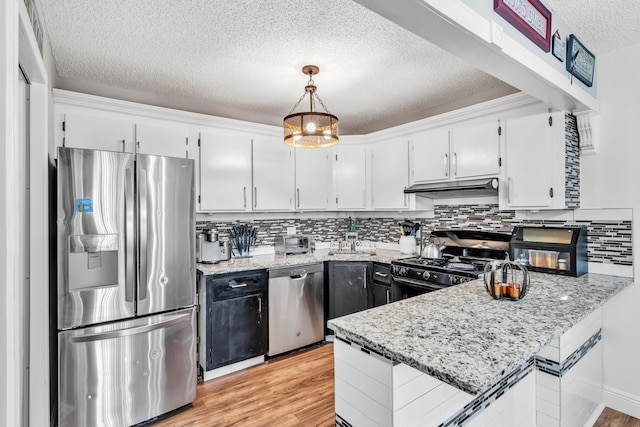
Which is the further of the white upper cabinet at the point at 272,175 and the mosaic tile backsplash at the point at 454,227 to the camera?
the white upper cabinet at the point at 272,175

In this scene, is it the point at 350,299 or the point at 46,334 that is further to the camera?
the point at 350,299

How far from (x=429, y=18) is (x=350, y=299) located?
8.75 ft

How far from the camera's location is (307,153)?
3.67 metres

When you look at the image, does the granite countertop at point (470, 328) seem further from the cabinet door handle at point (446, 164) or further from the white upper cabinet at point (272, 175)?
the white upper cabinet at point (272, 175)

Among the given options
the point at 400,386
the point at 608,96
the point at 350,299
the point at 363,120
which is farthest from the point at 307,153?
the point at 400,386

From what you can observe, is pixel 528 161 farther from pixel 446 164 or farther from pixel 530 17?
Answer: pixel 530 17

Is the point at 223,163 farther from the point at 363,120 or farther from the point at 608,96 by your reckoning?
the point at 608,96

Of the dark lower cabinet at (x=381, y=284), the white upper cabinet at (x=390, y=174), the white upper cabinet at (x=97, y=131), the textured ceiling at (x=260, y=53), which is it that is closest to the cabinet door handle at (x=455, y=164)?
the white upper cabinet at (x=390, y=174)

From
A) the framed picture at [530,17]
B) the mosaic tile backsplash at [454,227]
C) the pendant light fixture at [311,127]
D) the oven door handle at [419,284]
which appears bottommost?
the oven door handle at [419,284]

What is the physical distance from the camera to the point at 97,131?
8.55 ft

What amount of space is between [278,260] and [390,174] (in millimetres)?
1504

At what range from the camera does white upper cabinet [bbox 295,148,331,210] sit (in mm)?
3617

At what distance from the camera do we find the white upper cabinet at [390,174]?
3455 mm

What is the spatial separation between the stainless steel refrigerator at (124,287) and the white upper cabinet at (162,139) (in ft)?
2.18
